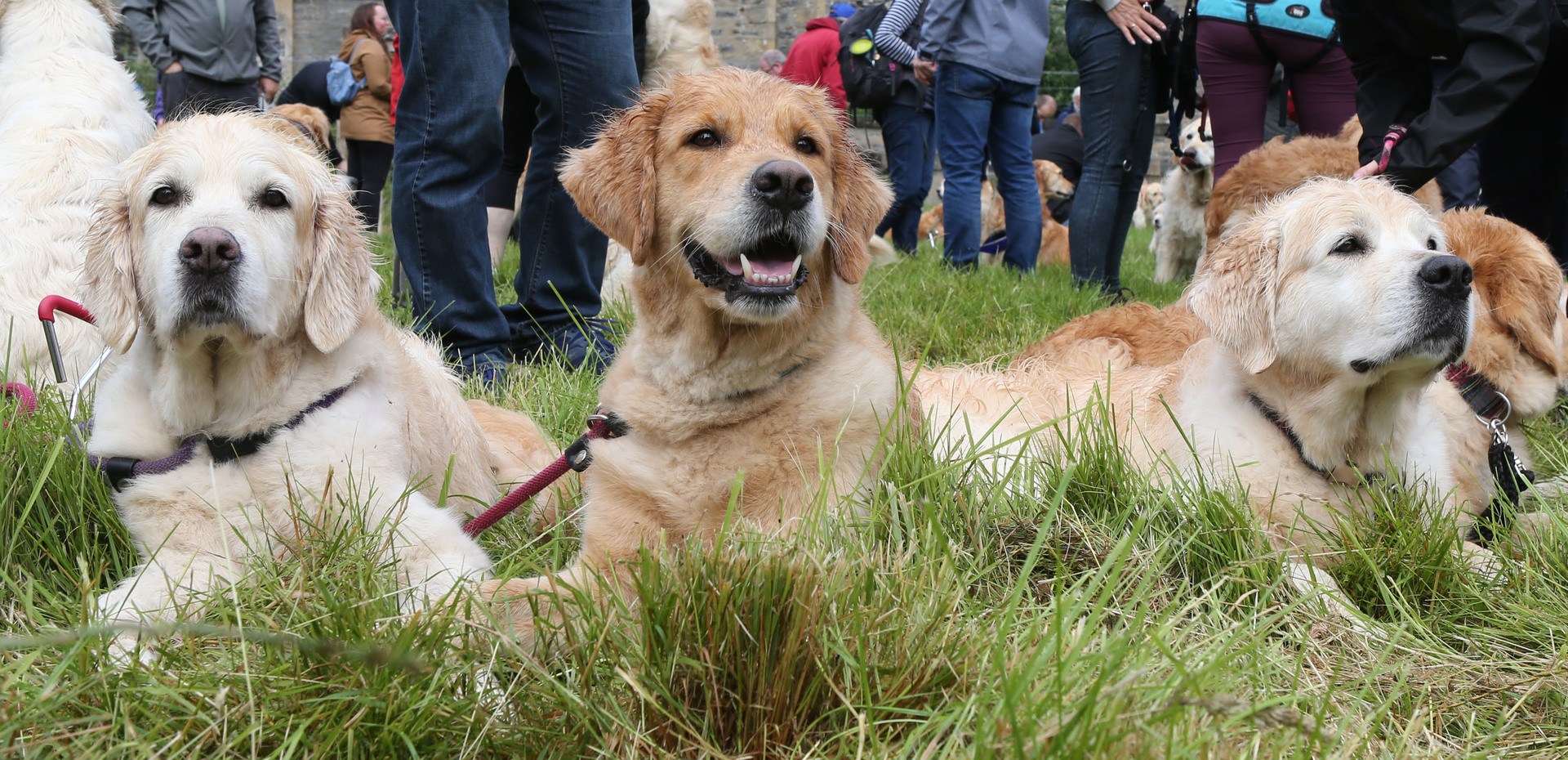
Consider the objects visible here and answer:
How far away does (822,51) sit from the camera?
12.0 metres

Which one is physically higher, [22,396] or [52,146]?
[52,146]

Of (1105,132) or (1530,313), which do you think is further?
(1105,132)

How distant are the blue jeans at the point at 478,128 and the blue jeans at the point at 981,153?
3.98 metres

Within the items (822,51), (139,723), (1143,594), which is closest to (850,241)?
(1143,594)

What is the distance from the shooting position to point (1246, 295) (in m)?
Answer: 2.93

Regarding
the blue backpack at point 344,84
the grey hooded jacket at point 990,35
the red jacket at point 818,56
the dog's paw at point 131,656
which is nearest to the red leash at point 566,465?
the dog's paw at point 131,656

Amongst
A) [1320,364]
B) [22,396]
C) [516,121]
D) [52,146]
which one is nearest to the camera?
[1320,364]

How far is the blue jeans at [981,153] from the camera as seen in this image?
7.81 meters

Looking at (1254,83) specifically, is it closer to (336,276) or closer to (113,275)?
(336,276)

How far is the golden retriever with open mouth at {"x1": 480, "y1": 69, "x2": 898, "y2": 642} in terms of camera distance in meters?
2.44

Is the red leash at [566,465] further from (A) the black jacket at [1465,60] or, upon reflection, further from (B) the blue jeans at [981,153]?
(B) the blue jeans at [981,153]

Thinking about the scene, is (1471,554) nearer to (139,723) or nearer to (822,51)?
(139,723)

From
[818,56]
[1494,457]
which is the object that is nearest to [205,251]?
[1494,457]

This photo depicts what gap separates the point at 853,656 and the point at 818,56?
36.2 ft
